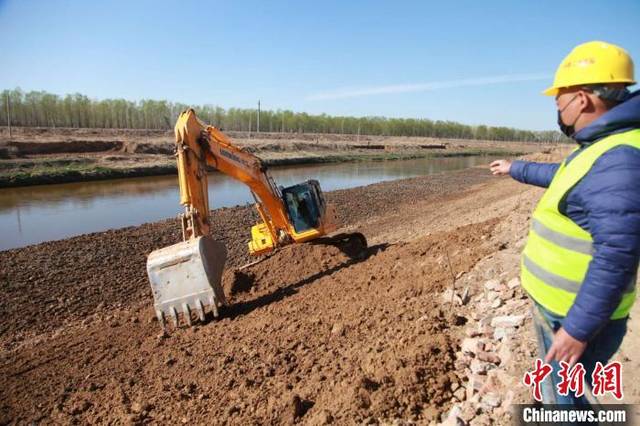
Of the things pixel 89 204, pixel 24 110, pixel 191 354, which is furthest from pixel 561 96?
pixel 24 110

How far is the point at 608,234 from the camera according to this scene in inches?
61.7

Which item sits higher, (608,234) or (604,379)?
(608,234)

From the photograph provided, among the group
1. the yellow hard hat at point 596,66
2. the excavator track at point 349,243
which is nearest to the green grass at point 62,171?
the excavator track at point 349,243

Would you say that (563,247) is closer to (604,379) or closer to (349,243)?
(604,379)

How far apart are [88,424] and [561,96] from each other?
441cm

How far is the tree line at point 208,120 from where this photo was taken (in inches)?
2287

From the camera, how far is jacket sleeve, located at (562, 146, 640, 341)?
154 centimetres

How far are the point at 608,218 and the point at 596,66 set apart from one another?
0.70 metres

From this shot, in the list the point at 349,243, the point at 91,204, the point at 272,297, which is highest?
the point at 349,243

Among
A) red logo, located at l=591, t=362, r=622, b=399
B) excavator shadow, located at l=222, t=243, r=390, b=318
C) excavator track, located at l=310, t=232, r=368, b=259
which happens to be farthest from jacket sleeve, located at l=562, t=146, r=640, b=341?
excavator track, located at l=310, t=232, r=368, b=259

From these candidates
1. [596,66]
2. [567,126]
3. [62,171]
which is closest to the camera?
[596,66]

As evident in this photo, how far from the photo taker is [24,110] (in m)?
56.8

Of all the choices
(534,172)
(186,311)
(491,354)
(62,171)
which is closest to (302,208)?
(186,311)

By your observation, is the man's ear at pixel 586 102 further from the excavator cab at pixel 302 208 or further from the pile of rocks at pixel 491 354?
the excavator cab at pixel 302 208
